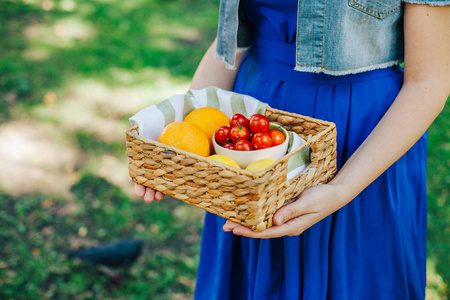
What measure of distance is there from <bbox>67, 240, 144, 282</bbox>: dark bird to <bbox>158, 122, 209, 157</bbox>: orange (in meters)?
1.56

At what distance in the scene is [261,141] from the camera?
1.19 m

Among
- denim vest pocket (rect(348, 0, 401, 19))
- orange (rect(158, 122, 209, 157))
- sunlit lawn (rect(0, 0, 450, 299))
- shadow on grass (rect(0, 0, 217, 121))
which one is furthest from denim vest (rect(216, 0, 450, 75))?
shadow on grass (rect(0, 0, 217, 121))

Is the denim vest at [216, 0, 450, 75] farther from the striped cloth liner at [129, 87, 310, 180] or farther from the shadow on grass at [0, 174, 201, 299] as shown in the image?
the shadow on grass at [0, 174, 201, 299]

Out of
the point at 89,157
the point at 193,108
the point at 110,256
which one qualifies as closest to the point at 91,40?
the point at 89,157

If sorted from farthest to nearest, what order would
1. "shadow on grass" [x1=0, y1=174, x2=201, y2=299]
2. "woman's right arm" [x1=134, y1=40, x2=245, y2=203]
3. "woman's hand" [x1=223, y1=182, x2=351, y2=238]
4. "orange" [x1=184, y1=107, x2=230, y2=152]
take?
"shadow on grass" [x1=0, y1=174, x2=201, y2=299], "woman's right arm" [x1=134, y1=40, x2=245, y2=203], "orange" [x1=184, y1=107, x2=230, y2=152], "woman's hand" [x1=223, y1=182, x2=351, y2=238]

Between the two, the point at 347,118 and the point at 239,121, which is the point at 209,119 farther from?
the point at 347,118

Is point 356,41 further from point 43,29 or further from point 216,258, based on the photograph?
point 43,29

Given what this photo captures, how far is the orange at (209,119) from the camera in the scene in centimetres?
135

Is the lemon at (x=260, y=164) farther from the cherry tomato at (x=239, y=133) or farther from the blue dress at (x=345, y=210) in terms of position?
the blue dress at (x=345, y=210)

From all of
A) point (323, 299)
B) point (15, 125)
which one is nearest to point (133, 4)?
point (15, 125)

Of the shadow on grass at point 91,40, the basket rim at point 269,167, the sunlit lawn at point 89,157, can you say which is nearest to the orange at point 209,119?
the basket rim at point 269,167

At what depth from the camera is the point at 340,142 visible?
4.53 feet

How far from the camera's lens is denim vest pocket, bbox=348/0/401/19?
1184 mm

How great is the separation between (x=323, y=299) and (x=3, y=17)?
576 centimetres
